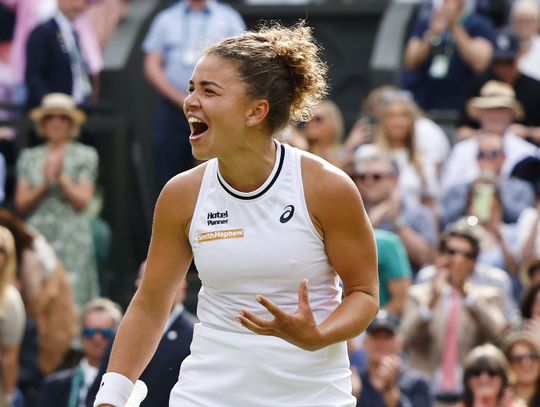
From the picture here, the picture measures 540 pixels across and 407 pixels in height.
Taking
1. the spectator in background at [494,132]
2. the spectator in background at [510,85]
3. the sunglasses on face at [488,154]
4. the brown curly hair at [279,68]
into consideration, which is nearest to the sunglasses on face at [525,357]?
the spectator in background at [494,132]

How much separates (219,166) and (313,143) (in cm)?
593

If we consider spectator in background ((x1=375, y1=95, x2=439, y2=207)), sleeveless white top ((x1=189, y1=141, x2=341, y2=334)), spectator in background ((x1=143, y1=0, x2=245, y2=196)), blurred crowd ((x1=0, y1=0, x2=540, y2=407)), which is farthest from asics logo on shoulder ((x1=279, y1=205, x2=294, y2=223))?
spectator in background ((x1=143, y1=0, x2=245, y2=196))

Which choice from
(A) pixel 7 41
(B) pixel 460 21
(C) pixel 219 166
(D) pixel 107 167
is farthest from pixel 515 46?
(C) pixel 219 166

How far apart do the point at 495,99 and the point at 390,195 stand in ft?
4.15

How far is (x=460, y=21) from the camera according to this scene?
12.2 metres

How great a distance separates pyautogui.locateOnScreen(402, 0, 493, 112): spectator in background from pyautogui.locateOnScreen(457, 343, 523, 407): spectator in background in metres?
4.28

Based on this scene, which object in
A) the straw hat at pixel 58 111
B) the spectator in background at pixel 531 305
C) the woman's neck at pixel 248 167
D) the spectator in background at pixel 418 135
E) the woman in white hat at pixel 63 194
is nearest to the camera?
the woman's neck at pixel 248 167

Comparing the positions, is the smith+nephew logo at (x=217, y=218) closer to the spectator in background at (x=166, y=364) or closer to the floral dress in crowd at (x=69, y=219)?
the spectator in background at (x=166, y=364)

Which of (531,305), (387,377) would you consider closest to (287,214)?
(387,377)

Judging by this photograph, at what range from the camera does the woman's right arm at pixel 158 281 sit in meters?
4.68

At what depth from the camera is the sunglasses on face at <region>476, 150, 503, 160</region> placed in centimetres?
1048

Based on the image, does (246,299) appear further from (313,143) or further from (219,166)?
(313,143)

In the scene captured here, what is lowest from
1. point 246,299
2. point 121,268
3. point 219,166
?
point 121,268

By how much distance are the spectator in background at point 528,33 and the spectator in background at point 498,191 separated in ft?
4.60
